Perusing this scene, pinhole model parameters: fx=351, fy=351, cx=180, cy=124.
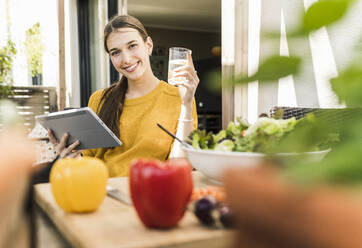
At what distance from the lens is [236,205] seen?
4.5 inches

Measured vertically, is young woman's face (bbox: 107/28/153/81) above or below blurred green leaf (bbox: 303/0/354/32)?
above

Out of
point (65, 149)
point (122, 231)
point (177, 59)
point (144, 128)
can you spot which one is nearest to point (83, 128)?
point (65, 149)

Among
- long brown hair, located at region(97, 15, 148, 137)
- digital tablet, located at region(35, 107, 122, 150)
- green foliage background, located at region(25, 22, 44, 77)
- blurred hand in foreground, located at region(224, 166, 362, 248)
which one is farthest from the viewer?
green foliage background, located at region(25, 22, 44, 77)

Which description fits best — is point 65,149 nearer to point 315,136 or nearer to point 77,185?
point 77,185

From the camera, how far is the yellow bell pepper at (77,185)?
55cm

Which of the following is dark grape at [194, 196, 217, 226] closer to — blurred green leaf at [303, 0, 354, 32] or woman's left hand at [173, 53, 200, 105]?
blurred green leaf at [303, 0, 354, 32]

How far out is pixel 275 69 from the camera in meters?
0.11

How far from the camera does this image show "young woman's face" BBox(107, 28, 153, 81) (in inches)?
65.1

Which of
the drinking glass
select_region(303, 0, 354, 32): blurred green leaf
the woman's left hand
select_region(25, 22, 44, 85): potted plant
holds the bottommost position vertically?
select_region(303, 0, 354, 32): blurred green leaf

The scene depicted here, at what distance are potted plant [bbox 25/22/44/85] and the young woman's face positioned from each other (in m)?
3.05

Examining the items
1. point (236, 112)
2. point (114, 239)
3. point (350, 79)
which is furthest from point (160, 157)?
point (350, 79)

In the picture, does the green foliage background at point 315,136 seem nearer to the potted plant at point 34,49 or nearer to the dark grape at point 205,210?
the dark grape at point 205,210

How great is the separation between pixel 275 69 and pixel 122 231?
1.30 ft

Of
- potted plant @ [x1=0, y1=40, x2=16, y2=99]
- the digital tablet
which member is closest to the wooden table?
potted plant @ [x1=0, y1=40, x2=16, y2=99]
